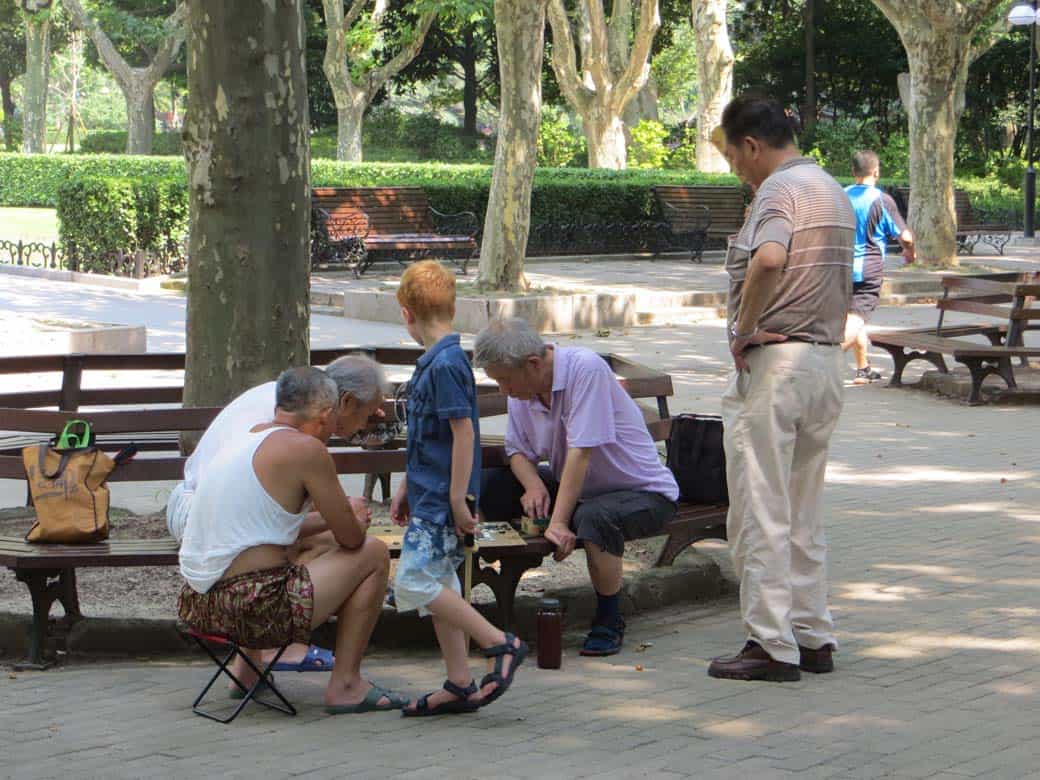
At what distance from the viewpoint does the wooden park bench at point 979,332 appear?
12176 millimetres

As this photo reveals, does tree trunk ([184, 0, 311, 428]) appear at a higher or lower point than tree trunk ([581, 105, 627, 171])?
lower

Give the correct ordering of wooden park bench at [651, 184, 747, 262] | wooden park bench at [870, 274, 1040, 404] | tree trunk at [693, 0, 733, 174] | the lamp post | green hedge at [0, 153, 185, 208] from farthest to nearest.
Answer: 1. green hedge at [0, 153, 185, 208]
2. tree trunk at [693, 0, 733, 174]
3. the lamp post
4. wooden park bench at [651, 184, 747, 262]
5. wooden park bench at [870, 274, 1040, 404]

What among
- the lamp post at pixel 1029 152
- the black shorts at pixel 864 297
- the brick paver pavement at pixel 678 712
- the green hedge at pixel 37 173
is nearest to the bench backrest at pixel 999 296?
the black shorts at pixel 864 297

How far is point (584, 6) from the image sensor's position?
112ft

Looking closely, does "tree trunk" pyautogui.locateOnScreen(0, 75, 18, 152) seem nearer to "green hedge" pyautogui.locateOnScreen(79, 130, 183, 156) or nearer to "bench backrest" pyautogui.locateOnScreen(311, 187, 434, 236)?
"green hedge" pyautogui.locateOnScreen(79, 130, 183, 156)

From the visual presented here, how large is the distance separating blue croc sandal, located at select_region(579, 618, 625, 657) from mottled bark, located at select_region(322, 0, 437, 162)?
3424cm

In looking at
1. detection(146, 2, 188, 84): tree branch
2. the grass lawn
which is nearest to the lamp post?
the grass lawn

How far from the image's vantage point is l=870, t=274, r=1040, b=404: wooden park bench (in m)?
12.2

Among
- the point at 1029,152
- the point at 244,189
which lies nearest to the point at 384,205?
the point at 1029,152

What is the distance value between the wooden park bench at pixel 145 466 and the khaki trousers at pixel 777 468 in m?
0.79

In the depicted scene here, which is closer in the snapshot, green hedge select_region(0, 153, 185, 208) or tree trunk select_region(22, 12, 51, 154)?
green hedge select_region(0, 153, 185, 208)

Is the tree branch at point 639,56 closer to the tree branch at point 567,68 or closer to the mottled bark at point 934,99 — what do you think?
the tree branch at point 567,68

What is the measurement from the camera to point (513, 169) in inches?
730

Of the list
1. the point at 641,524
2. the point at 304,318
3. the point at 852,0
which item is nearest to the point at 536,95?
the point at 304,318
